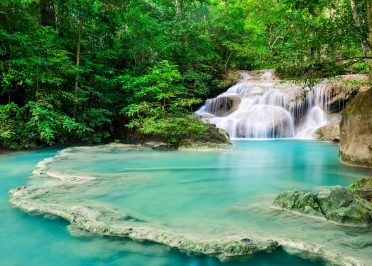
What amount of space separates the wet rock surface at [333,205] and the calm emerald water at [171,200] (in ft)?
0.60

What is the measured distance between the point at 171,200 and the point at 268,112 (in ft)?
39.1

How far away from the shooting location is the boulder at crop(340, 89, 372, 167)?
682 centimetres

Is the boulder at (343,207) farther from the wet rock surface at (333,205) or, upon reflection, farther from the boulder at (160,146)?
the boulder at (160,146)

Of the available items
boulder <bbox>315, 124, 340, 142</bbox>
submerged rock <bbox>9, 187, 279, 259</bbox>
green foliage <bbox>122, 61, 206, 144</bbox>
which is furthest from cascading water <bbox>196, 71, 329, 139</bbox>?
submerged rock <bbox>9, 187, 279, 259</bbox>

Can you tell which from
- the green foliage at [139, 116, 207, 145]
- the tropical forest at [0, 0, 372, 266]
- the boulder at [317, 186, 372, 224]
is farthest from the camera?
the green foliage at [139, 116, 207, 145]

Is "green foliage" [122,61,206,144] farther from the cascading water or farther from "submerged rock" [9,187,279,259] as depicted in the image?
"submerged rock" [9,187,279,259]

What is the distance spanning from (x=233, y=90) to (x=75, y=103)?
10153mm

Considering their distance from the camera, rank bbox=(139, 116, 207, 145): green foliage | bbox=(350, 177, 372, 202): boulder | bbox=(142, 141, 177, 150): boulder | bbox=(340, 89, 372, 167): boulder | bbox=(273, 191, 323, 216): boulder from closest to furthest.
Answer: bbox=(273, 191, 323, 216): boulder
bbox=(350, 177, 372, 202): boulder
bbox=(340, 89, 372, 167): boulder
bbox=(139, 116, 207, 145): green foliage
bbox=(142, 141, 177, 150): boulder

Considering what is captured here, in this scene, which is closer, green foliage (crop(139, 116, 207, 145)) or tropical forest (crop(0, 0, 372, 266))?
tropical forest (crop(0, 0, 372, 266))

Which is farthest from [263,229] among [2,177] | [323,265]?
[2,177]

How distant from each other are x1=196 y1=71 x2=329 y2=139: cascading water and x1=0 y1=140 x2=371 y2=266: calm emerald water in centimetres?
657

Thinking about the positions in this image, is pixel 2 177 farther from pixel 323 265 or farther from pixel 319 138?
pixel 319 138

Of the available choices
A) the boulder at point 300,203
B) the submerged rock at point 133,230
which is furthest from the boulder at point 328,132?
the submerged rock at point 133,230

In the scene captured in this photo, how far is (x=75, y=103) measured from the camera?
35.5 feet
